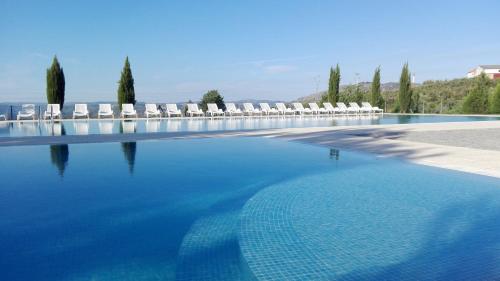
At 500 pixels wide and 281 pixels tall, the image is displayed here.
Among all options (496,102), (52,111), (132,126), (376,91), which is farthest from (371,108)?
(52,111)

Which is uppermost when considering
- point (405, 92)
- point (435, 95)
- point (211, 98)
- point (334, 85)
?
point (334, 85)

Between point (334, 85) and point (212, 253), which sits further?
point (334, 85)

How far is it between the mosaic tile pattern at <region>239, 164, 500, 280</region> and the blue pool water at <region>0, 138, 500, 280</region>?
0.01m

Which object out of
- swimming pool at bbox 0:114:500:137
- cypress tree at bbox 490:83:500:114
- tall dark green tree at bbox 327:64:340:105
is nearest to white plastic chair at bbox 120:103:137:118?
swimming pool at bbox 0:114:500:137

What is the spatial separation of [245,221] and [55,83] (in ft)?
50.1

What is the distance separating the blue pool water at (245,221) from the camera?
214 cm

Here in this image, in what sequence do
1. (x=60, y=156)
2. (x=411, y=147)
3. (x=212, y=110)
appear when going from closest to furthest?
(x=60, y=156)
(x=411, y=147)
(x=212, y=110)

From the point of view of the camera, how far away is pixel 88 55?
18812 mm

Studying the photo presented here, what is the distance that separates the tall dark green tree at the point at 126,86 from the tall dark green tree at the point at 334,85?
11.6 metres

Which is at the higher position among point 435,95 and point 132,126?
point 435,95

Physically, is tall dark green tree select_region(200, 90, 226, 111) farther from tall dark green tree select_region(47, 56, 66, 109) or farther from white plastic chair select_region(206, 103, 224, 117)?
tall dark green tree select_region(47, 56, 66, 109)

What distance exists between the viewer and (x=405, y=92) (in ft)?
70.8

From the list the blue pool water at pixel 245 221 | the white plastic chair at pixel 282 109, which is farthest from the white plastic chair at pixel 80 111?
the blue pool water at pixel 245 221

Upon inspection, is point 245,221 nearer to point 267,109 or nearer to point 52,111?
point 52,111
